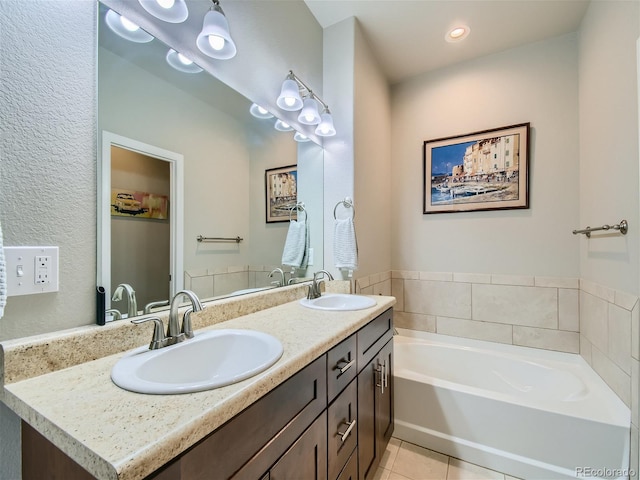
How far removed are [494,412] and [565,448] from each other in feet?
1.03

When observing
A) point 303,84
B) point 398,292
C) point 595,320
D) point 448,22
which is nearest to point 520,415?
point 595,320

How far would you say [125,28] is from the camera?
94 cm

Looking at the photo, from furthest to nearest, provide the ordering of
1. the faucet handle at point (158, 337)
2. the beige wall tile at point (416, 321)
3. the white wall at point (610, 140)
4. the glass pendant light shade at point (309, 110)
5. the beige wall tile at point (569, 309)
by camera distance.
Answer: the beige wall tile at point (416, 321)
the beige wall tile at point (569, 309)
the glass pendant light shade at point (309, 110)
the white wall at point (610, 140)
the faucet handle at point (158, 337)

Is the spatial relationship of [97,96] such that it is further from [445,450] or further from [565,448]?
[565,448]

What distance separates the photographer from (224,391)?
0.61 m

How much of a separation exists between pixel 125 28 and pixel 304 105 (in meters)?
0.96

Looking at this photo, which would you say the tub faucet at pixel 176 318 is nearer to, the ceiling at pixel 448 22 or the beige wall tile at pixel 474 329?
the ceiling at pixel 448 22

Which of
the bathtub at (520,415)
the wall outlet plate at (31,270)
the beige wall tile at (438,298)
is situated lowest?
the bathtub at (520,415)

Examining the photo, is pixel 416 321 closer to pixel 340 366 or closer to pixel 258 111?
pixel 340 366

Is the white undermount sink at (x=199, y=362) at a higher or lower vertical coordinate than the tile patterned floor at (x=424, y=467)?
higher

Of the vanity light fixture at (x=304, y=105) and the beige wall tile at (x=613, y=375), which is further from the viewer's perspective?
the vanity light fixture at (x=304, y=105)

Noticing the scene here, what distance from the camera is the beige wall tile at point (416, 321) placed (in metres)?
2.45

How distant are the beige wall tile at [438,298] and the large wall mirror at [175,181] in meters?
1.39

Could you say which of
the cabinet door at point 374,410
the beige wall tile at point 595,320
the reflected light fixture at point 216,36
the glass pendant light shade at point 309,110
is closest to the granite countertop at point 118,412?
the cabinet door at point 374,410
